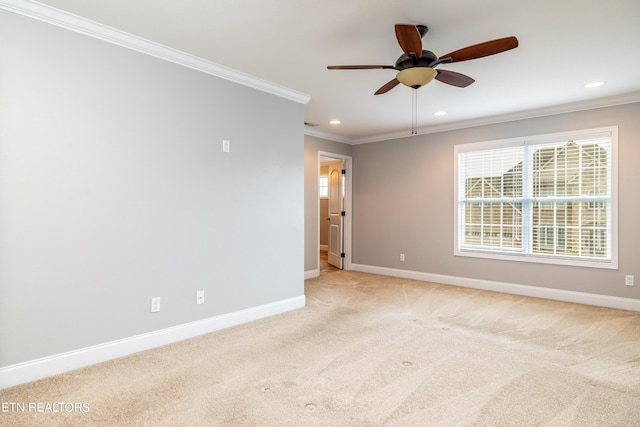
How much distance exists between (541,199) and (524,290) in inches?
49.6

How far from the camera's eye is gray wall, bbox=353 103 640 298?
4.08 metres

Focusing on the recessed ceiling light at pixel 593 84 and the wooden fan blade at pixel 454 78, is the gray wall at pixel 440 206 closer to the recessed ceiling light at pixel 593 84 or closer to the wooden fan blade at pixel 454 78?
the recessed ceiling light at pixel 593 84

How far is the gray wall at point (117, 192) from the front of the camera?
2287 millimetres

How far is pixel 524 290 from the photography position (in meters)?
4.77

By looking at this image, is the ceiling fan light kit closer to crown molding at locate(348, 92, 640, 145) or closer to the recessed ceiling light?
the recessed ceiling light

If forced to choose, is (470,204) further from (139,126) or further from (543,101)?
(139,126)

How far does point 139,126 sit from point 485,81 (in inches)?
131

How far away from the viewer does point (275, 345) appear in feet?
9.77

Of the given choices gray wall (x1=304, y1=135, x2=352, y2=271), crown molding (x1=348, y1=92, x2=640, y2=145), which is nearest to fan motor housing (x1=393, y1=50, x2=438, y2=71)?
crown molding (x1=348, y1=92, x2=640, y2=145)

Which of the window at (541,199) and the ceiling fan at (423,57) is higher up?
the ceiling fan at (423,57)

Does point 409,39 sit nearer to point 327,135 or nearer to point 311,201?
point 311,201

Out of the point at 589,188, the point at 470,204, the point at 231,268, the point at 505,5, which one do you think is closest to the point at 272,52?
the point at 505,5

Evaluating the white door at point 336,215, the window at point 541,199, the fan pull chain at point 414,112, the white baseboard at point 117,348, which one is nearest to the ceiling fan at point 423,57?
the fan pull chain at point 414,112

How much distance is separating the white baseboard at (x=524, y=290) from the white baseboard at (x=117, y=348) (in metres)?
2.92
